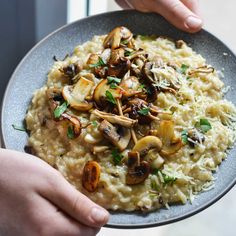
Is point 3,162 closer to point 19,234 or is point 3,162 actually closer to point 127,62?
point 19,234

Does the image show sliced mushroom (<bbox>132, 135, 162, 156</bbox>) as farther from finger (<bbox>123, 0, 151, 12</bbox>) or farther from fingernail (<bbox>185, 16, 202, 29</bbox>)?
finger (<bbox>123, 0, 151, 12</bbox>)

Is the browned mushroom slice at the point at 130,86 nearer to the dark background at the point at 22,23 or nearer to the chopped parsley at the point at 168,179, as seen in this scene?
the chopped parsley at the point at 168,179

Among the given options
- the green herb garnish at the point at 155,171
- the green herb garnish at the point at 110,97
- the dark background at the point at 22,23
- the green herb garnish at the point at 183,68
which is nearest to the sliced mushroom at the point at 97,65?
the green herb garnish at the point at 110,97

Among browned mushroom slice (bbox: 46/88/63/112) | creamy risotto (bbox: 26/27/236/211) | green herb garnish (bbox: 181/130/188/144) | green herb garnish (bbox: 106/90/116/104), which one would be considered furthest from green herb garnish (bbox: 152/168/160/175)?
browned mushroom slice (bbox: 46/88/63/112)

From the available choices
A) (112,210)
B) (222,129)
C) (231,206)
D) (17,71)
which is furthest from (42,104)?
(231,206)

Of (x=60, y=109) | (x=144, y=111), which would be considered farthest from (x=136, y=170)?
(x=60, y=109)

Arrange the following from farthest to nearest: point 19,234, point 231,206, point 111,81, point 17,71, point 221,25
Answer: point 221,25 → point 231,206 → point 17,71 → point 111,81 → point 19,234

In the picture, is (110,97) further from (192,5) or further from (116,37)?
(192,5)

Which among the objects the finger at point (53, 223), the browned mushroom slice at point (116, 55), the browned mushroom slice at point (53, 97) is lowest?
the finger at point (53, 223)
